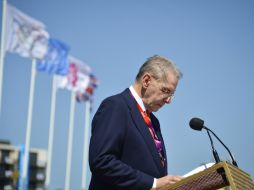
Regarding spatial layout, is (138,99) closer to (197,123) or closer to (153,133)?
(153,133)

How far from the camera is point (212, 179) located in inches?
115

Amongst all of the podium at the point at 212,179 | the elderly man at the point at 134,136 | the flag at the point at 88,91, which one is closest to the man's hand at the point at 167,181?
the elderly man at the point at 134,136

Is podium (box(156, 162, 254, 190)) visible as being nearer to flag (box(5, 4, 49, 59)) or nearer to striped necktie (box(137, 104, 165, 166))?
striped necktie (box(137, 104, 165, 166))

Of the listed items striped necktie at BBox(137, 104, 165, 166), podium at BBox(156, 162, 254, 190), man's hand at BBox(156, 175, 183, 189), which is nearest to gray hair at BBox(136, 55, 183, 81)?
striped necktie at BBox(137, 104, 165, 166)

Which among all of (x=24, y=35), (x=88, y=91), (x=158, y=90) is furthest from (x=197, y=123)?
(x=88, y=91)

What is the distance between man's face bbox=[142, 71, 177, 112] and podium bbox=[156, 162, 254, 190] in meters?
1.05

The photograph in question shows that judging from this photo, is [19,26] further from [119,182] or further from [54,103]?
Answer: [119,182]

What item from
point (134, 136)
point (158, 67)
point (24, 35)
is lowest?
point (134, 136)

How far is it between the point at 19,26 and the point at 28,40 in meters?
0.92

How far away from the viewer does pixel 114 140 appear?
347 centimetres

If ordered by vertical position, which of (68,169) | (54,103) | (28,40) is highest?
(28,40)

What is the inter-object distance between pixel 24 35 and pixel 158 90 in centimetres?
1913

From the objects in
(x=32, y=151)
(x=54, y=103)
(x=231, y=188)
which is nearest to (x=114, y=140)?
(x=231, y=188)

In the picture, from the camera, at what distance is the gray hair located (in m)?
3.88
